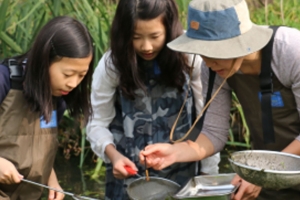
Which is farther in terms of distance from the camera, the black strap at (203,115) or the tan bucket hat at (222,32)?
the black strap at (203,115)

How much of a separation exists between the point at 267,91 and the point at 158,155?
601 millimetres

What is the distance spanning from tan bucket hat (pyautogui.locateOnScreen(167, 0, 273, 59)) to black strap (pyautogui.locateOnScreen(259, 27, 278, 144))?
90 mm

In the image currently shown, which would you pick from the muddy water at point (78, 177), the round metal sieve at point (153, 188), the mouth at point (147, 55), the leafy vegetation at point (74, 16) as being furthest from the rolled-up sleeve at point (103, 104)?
the muddy water at point (78, 177)

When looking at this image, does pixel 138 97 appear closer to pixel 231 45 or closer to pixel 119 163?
pixel 119 163

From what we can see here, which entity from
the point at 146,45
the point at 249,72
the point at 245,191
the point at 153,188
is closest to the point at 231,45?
the point at 249,72

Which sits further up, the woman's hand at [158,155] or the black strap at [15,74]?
the black strap at [15,74]

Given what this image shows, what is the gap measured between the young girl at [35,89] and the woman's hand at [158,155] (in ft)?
1.48

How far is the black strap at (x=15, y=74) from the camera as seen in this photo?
282 centimetres

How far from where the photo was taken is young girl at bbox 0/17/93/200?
2.81 meters

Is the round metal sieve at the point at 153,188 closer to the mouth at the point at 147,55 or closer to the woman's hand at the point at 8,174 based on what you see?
the woman's hand at the point at 8,174

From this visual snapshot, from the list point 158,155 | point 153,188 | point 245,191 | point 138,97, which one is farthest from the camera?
point 138,97

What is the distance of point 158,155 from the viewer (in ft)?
9.70

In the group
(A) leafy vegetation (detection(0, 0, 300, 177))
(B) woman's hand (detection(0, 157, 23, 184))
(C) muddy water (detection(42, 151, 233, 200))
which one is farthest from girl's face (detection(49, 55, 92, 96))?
(C) muddy water (detection(42, 151, 233, 200))

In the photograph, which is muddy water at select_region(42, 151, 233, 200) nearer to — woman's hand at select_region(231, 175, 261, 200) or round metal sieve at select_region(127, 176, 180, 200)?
round metal sieve at select_region(127, 176, 180, 200)
